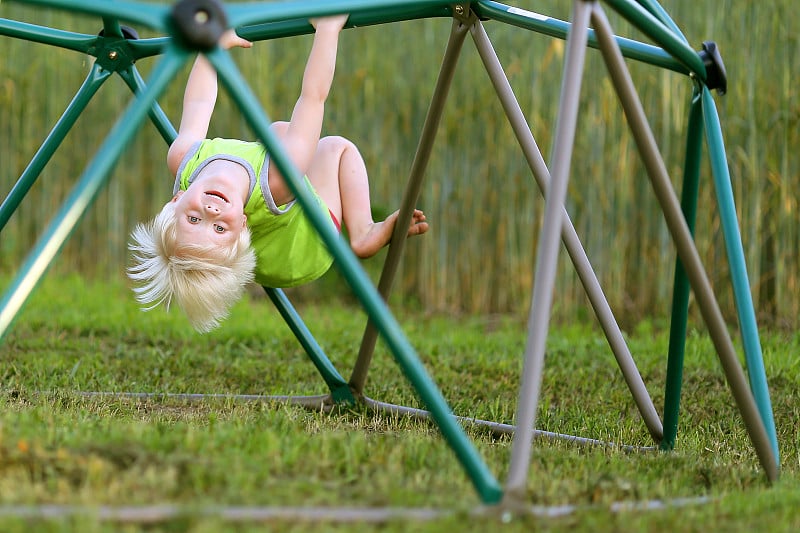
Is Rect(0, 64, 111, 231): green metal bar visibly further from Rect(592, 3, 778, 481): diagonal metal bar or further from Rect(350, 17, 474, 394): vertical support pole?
Rect(592, 3, 778, 481): diagonal metal bar

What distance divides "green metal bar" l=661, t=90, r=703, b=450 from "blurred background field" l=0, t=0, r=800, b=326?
2624mm

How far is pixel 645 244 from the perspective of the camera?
616 cm

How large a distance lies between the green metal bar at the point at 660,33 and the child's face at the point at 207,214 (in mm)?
1433

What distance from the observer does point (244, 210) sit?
141 inches

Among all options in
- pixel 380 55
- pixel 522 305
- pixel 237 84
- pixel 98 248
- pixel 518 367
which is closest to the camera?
pixel 237 84

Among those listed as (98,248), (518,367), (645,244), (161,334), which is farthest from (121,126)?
(98,248)

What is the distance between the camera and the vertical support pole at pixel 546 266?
6.94 feet

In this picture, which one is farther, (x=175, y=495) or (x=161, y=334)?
(x=161, y=334)

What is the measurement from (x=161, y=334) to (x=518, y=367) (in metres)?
1.89

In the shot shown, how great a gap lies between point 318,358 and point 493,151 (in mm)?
2937

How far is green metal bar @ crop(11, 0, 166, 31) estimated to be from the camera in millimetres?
2102

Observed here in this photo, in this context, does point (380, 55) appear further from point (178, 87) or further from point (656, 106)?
point (656, 106)

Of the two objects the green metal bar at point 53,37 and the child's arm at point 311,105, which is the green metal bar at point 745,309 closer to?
the child's arm at point 311,105

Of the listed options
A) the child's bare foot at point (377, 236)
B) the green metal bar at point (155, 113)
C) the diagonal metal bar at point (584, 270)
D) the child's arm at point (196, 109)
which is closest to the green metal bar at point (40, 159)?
the green metal bar at point (155, 113)
